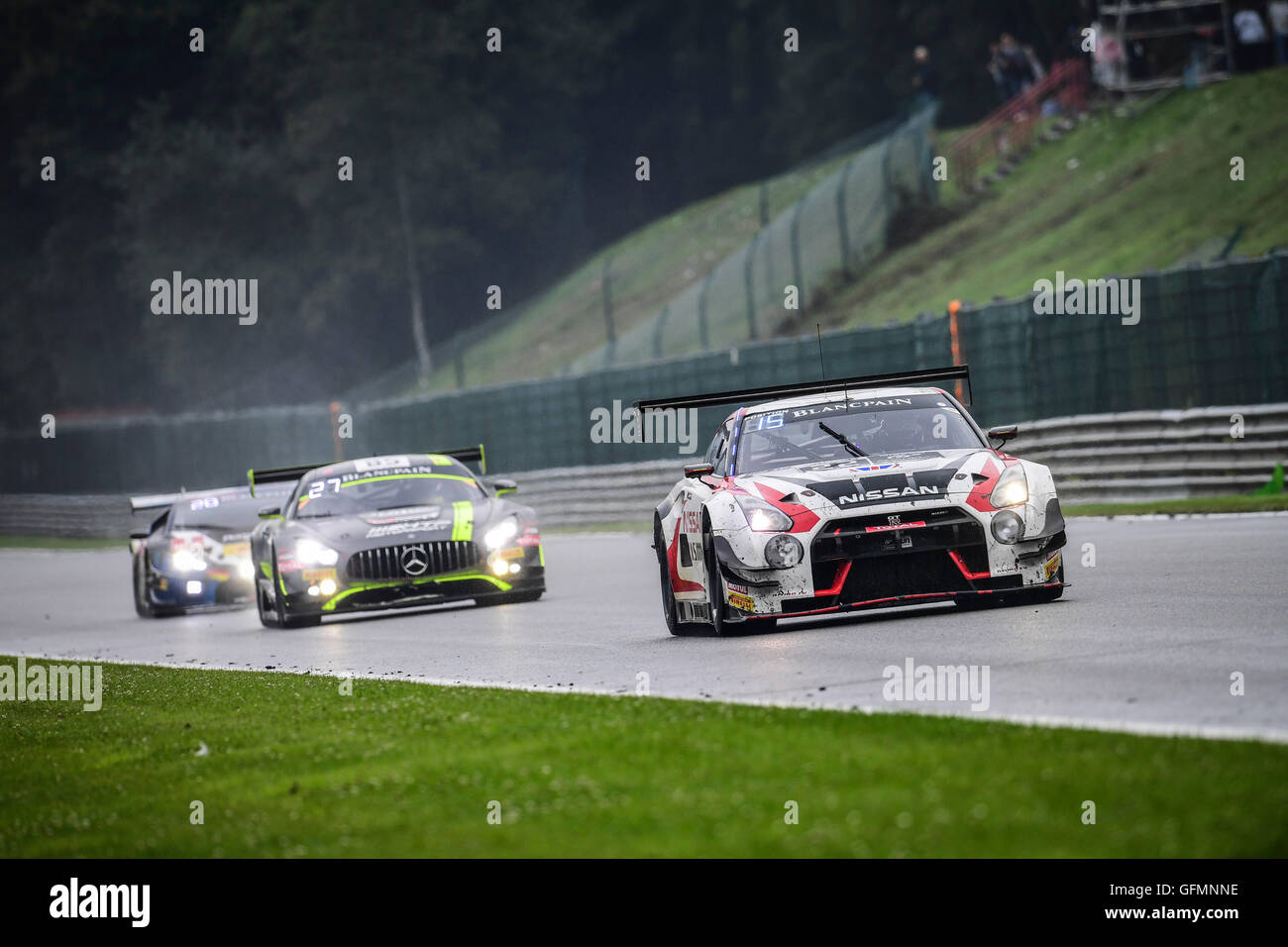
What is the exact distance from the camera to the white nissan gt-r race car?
11695 millimetres

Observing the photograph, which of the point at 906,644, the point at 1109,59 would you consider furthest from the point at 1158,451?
the point at 1109,59

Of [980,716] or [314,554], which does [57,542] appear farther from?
[980,716]

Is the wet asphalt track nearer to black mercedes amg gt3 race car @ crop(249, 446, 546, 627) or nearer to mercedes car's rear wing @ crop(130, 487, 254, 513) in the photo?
black mercedes amg gt3 race car @ crop(249, 446, 546, 627)

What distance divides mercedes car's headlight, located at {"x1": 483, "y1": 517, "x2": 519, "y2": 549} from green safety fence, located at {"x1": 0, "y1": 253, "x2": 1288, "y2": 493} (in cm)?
337

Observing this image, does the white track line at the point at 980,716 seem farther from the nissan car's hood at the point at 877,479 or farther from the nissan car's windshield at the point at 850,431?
the nissan car's windshield at the point at 850,431

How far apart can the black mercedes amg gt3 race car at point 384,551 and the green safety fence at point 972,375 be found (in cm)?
351

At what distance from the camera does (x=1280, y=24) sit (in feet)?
146

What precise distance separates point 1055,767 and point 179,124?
265 feet

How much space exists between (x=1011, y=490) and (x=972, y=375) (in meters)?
16.0

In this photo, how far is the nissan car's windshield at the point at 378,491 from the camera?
17.9m
